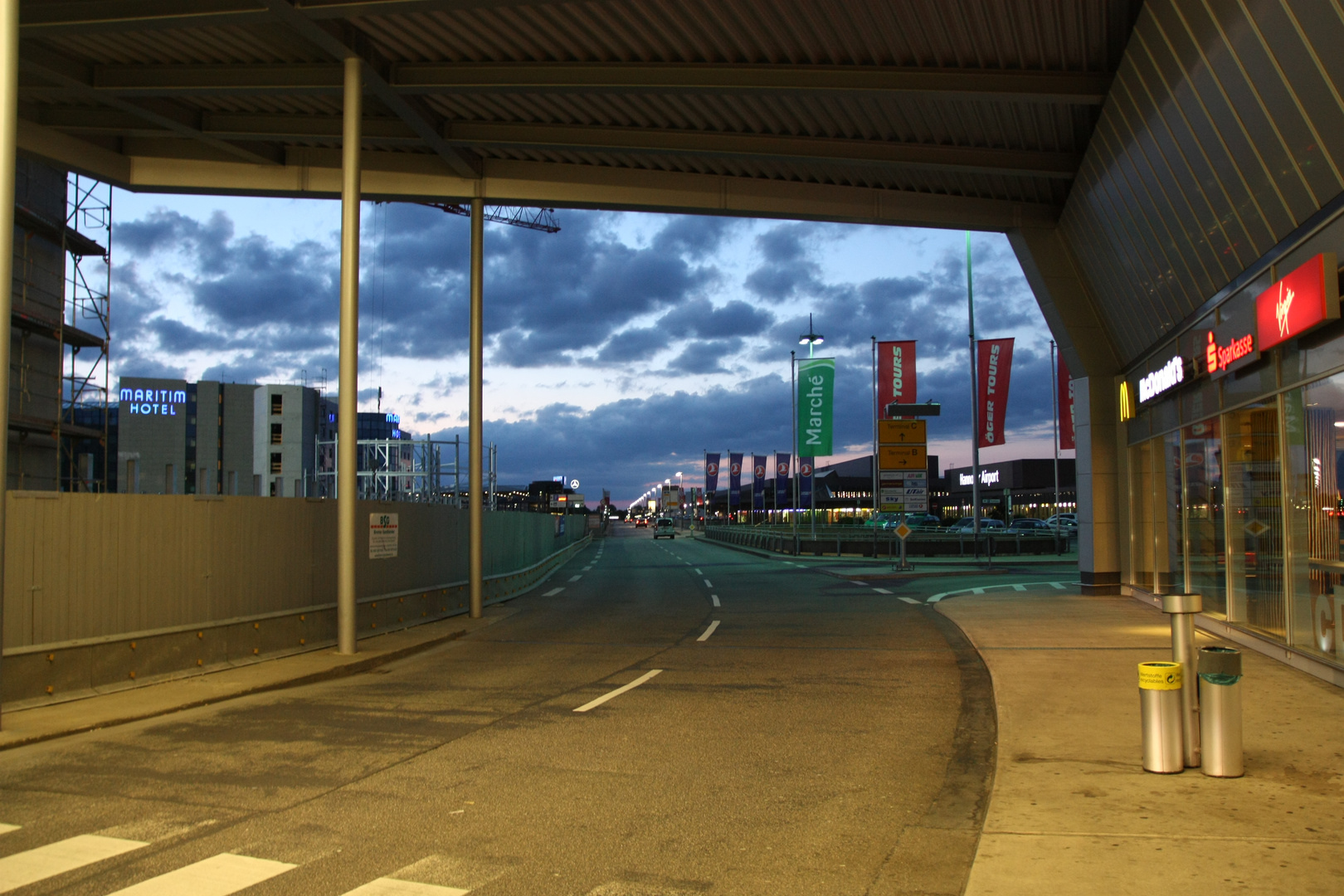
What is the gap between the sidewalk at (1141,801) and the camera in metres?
4.89

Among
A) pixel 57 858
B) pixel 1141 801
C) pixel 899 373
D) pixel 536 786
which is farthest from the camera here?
pixel 899 373

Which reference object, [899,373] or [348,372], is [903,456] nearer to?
[899,373]

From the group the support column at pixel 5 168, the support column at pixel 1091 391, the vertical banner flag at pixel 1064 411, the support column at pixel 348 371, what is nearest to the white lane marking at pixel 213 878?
the support column at pixel 5 168

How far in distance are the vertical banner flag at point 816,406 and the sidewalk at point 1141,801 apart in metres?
28.0

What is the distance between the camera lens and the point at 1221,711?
6.64m

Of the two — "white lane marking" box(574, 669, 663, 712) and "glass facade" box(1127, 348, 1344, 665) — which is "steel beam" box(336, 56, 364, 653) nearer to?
"white lane marking" box(574, 669, 663, 712)

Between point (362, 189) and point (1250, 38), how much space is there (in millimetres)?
15520

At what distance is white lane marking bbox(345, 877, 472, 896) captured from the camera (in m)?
4.84

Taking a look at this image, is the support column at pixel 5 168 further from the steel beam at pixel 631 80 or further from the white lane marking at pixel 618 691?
the white lane marking at pixel 618 691

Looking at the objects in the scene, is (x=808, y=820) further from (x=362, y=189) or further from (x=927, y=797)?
(x=362, y=189)

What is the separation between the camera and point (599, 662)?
13352 mm

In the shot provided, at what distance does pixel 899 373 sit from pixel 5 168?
28297 mm

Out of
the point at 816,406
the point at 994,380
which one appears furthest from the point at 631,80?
the point at 816,406

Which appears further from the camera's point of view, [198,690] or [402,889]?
[198,690]
